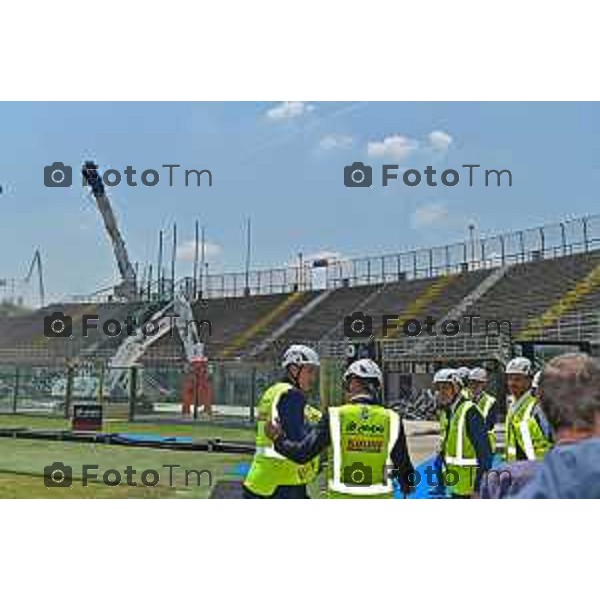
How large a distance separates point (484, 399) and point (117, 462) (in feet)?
14.2

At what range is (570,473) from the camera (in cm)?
186

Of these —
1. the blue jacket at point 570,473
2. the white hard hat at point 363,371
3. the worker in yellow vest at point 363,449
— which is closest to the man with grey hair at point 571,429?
the blue jacket at point 570,473

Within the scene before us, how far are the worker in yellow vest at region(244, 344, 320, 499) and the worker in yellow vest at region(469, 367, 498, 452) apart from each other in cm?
157

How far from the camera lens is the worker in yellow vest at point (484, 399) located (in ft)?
18.6

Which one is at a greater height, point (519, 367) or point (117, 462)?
point (519, 367)

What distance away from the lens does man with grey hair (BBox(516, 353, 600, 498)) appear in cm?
186

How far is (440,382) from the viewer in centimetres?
630


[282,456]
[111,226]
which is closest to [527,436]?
[282,456]

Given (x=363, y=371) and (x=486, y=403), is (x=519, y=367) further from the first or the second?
(x=363, y=371)

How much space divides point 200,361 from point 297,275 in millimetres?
3021

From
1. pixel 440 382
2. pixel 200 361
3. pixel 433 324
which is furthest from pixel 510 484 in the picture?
pixel 200 361

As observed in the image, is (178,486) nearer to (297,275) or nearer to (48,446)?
(297,275)

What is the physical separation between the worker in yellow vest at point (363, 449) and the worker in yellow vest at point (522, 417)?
3.64 feet

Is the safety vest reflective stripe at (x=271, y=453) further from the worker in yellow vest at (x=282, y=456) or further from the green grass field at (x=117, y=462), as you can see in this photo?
the green grass field at (x=117, y=462)
